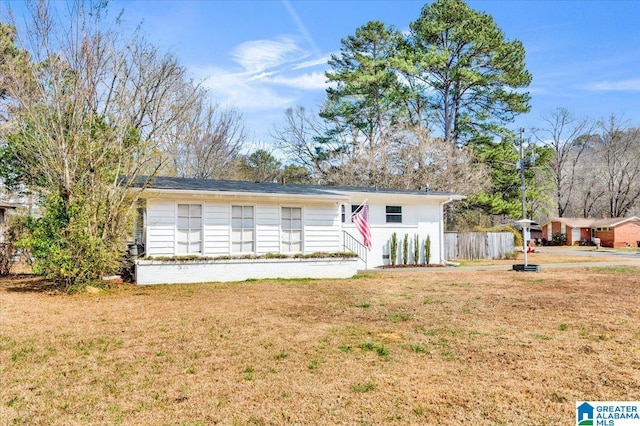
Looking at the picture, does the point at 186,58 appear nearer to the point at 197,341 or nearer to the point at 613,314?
the point at 197,341

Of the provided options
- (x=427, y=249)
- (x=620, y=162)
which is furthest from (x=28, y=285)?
(x=620, y=162)

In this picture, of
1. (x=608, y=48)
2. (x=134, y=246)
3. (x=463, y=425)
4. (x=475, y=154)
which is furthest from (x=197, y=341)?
(x=475, y=154)

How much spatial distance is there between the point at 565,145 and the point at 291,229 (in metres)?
41.3

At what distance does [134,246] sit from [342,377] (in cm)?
1009

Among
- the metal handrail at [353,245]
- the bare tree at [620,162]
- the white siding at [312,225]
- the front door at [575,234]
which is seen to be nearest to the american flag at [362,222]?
the white siding at [312,225]

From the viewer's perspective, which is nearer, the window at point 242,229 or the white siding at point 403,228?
the window at point 242,229

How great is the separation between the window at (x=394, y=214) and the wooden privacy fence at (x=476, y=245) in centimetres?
519

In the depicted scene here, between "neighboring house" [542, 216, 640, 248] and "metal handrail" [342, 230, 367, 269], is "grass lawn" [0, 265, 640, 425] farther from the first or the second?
"neighboring house" [542, 216, 640, 248]

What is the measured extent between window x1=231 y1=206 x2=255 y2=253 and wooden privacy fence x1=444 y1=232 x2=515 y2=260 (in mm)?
11891

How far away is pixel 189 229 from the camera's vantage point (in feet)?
41.2

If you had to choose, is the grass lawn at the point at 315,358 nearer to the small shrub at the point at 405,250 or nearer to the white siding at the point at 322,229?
the white siding at the point at 322,229

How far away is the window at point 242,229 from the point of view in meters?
13.1

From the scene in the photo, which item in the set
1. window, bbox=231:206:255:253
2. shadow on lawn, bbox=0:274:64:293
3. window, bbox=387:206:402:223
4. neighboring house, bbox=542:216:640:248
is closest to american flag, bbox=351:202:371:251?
window, bbox=387:206:402:223

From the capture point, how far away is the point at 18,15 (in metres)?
10.8
